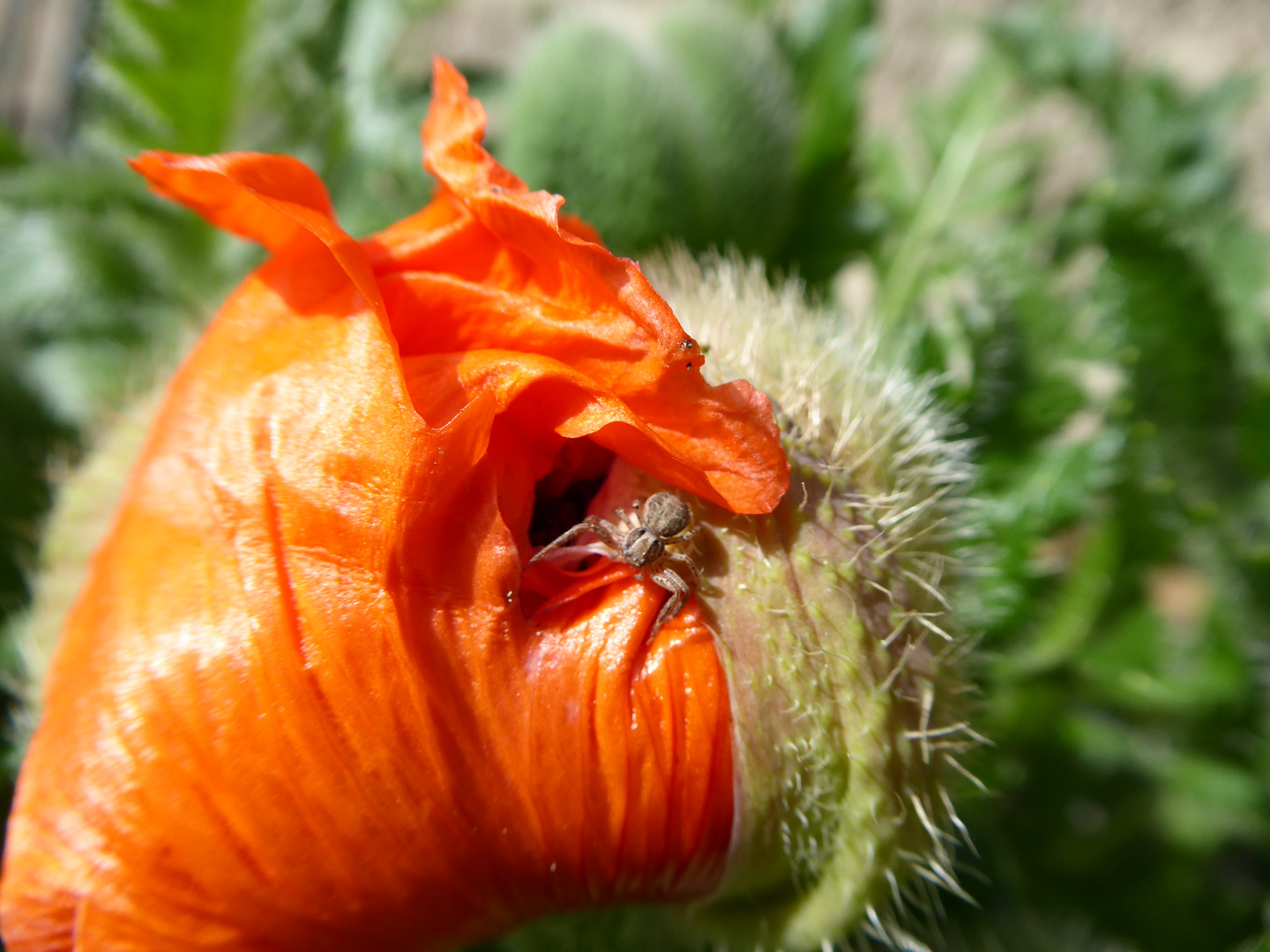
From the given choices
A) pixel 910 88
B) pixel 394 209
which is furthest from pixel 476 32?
pixel 394 209

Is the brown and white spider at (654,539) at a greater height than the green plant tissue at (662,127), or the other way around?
the green plant tissue at (662,127)

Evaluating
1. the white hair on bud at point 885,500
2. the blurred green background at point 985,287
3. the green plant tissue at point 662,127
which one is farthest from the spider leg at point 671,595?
the green plant tissue at point 662,127

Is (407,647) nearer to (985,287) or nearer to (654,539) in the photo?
(654,539)

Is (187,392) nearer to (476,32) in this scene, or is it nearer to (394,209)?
(394,209)

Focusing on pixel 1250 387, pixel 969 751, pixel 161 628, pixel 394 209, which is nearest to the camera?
pixel 161 628

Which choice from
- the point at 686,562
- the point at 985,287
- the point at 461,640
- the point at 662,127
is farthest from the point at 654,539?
the point at 662,127

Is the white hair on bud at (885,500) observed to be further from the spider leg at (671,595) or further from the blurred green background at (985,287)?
the blurred green background at (985,287)

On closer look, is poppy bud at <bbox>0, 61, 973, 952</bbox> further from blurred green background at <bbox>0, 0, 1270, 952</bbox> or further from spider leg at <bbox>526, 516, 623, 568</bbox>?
blurred green background at <bbox>0, 0, 1270, 952</bbox>
